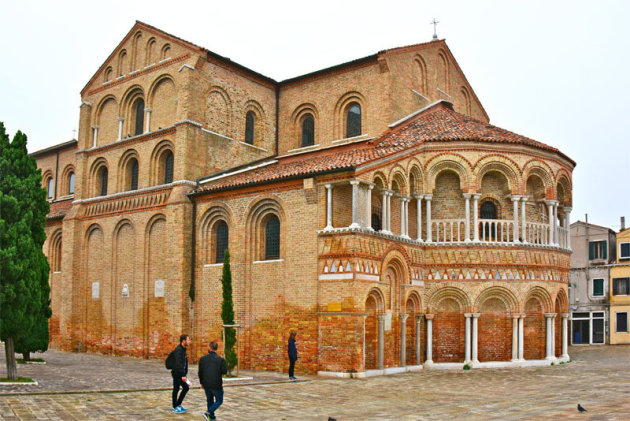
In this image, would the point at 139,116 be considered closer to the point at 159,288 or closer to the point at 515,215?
the point at 159,288

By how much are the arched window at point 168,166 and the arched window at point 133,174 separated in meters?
→ 1.89

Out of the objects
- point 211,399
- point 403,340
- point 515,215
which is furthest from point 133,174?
point 211,399

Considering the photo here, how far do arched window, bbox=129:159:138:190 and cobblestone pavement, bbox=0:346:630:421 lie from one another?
10.0m

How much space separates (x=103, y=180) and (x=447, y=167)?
1574 cm

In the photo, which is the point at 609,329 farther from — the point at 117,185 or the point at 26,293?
the point at 26,293

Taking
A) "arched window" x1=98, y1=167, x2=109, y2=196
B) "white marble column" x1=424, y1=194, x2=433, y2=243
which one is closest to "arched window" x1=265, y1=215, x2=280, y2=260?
"white marble column" x1=424, y1=194, x2=433, y2=243

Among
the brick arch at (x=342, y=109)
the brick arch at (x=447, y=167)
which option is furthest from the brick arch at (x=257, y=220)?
the brick arch at (x=342, y=109)

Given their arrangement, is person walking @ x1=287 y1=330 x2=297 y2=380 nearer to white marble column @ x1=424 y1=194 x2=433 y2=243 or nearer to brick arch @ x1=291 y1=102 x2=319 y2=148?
white marble column @ x1=424 y1=194 x2=433 y2=243

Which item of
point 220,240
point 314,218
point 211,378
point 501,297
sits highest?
point 314,218

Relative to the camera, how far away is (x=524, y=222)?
909 inches

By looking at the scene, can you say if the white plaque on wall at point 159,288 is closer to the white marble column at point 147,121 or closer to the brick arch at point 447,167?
the white marble column at point 147,121

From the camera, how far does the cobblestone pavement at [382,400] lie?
12.6m

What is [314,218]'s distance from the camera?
20.9 meters

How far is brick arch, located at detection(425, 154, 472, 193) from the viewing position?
2311 centimetres
